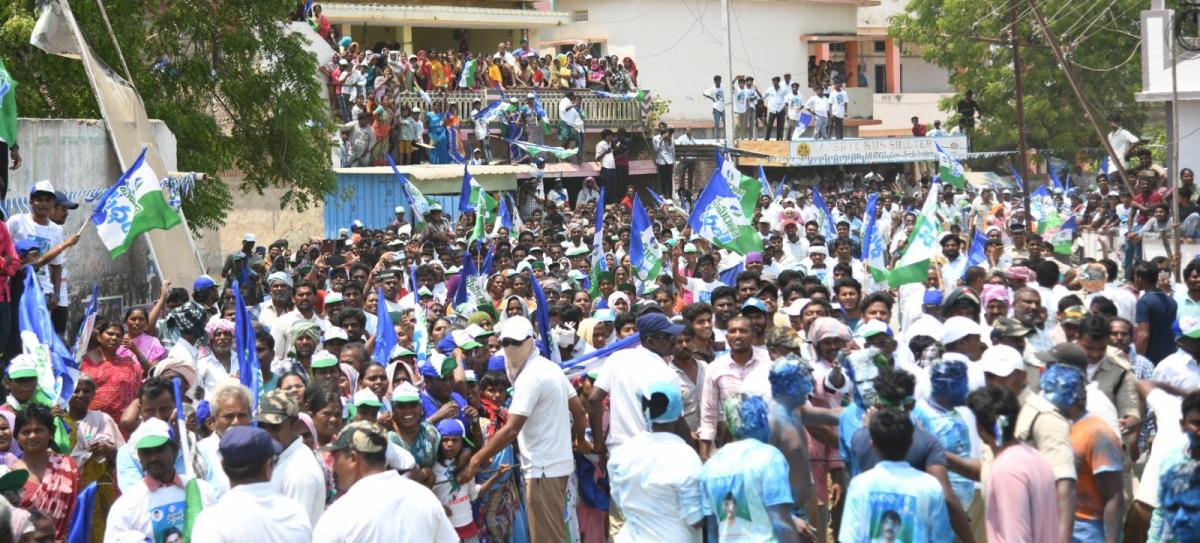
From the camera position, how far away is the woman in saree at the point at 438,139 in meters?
28.2

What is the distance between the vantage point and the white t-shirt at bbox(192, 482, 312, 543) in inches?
217

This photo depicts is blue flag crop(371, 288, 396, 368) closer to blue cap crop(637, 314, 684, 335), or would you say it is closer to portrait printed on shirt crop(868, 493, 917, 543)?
blue cap crop(637, 314, 684, 335)

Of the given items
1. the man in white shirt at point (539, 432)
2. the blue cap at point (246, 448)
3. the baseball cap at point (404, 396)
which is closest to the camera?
the blue cap at point (246, 448)

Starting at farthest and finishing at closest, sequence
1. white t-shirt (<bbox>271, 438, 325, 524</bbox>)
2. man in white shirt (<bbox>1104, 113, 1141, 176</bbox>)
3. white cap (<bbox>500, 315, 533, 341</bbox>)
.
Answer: man in white shirt (<bbox>1104, 113, 1141, 176</bbox>) → white cap (<bbox>500, 315, 533, 341</bbox>) → white t-shirt (<bbox>271, 438, 325, 524</bbox>)

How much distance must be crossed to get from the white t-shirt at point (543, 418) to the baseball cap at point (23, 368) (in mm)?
2269

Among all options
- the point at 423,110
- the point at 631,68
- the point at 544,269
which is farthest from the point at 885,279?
the point at 631,68

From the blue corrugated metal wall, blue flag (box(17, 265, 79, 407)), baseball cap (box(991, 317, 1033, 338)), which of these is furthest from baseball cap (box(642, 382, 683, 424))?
the blue corrugated metal wall

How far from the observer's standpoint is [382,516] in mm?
5742

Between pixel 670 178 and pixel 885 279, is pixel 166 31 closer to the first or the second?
pixel 885 279

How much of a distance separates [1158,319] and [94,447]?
645 centimetres

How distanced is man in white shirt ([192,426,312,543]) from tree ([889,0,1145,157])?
33.4 meters

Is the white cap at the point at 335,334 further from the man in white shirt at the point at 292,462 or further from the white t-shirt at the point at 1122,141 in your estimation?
the white t-shirt at the point at 1122,141

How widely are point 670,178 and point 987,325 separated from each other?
24.4m

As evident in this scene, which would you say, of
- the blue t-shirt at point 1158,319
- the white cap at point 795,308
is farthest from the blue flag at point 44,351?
the blue t-shirt at point 1158,319
